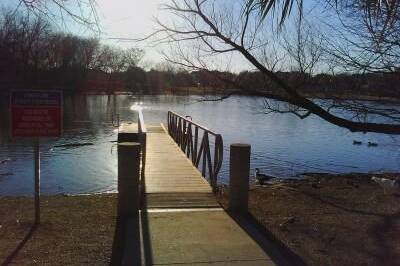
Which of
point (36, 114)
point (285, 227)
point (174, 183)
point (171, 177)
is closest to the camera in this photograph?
point (285, 227)

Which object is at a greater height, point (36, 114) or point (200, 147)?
point (36, 114)

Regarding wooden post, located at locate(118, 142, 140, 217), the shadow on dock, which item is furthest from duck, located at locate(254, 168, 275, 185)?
the shadow on dock

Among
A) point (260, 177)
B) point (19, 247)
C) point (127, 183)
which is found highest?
point (127, 183)

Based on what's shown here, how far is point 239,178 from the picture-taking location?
28.0ft

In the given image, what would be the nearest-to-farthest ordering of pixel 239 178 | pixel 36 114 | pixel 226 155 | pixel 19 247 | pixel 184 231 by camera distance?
pixel 19 247 → pixel 184 231 → pixel 36 114 → pixel 239 178 → pixel 226 155

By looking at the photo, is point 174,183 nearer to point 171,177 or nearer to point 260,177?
point 171,177

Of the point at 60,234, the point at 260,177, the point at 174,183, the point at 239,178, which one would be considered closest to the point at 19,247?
the point at 60,234

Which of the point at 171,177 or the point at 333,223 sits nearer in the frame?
the point at 333,223

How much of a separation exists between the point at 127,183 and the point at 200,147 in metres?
5.95

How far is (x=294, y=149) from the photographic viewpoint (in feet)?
95.7

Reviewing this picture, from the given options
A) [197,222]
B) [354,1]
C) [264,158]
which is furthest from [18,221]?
[264,158]

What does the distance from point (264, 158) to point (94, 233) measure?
19.0 m

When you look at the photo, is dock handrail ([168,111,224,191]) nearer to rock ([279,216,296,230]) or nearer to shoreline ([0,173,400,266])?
shoreline ([0,173,400,266])

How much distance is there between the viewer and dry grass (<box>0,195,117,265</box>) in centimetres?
589
